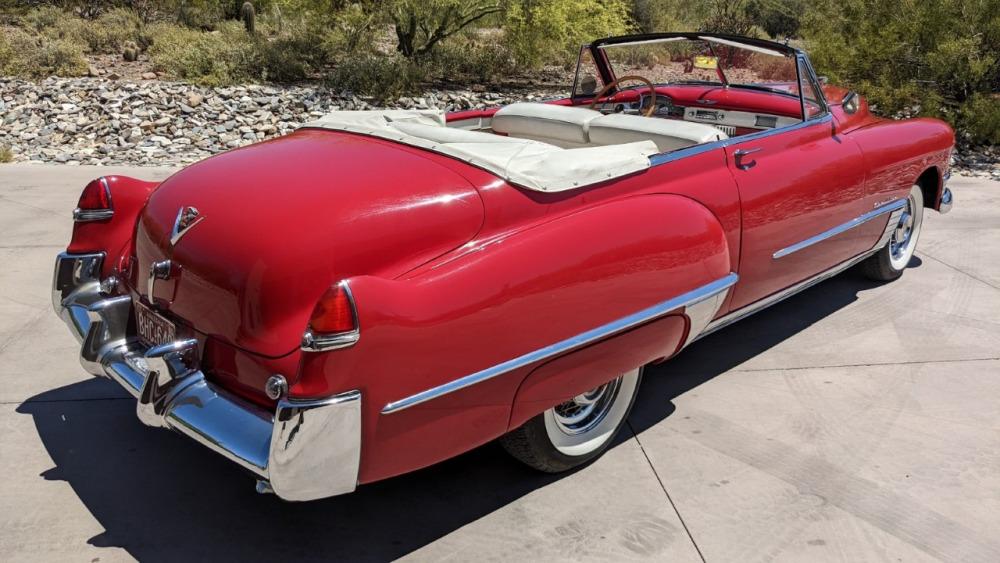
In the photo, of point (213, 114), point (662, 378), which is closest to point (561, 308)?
point (662, 378)

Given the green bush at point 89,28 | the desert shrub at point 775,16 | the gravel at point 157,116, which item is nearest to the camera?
the gravel at point 157,116

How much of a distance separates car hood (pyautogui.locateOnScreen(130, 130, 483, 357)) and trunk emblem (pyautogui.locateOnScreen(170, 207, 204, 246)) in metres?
0.01

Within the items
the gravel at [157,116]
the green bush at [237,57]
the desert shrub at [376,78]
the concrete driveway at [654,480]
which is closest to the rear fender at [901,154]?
the concrete driveway at [654,480]

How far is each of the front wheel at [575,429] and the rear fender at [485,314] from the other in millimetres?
266

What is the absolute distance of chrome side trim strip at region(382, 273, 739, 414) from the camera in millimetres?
2271

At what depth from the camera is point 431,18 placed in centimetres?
1188

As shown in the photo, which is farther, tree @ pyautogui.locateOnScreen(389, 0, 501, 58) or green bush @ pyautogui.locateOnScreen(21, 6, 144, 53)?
green bush @ pyautogui.locateOnScreen(21, 6, 144, 53)

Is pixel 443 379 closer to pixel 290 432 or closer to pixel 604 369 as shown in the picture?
pixel 290 432

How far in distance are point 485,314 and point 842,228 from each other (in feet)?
7.63

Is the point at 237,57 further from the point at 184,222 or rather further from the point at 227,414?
the point at 227,414

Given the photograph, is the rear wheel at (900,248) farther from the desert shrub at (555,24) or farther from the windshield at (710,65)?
the desert shrub at (555,24)

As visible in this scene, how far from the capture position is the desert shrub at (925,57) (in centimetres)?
822

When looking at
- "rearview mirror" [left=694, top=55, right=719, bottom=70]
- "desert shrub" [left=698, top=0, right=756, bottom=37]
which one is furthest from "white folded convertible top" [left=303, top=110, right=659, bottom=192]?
"desert shrub" [left=698, top=0, right=756, bottom=37]

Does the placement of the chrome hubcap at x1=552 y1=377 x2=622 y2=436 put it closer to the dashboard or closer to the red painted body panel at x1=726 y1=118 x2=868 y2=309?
the red painted body panel at x1=726 y1=118 x2=868 y2=309
